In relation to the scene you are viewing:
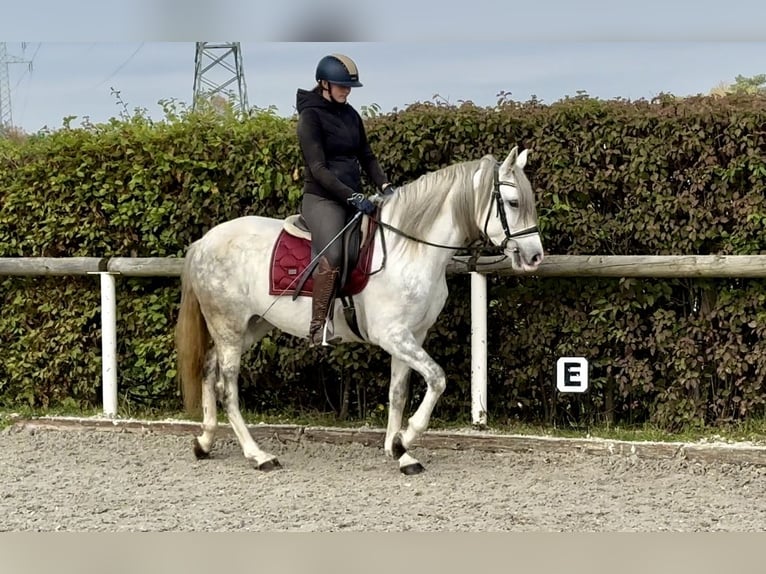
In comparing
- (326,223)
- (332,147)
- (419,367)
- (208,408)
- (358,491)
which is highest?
(332,147)

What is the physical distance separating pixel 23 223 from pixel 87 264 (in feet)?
2.80

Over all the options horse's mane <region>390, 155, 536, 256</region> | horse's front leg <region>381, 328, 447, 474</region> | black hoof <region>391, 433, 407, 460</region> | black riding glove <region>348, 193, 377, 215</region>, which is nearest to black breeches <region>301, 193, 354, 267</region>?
black riding glove <region>348, 193, 377, 215</region>

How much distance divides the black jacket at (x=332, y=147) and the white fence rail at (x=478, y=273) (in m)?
1.11

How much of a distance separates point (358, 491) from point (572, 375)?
196 centimetres

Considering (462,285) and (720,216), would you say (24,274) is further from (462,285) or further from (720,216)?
(720,216)

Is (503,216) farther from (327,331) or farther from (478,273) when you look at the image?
(327,331)

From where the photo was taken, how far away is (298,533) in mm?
4785

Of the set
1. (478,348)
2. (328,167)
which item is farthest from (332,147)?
(478,348)

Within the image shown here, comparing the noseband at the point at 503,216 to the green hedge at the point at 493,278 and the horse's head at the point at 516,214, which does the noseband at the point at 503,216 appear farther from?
the green hedge at the point at 493,278

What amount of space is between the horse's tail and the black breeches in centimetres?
110

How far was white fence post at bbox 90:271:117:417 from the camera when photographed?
757 centimetres

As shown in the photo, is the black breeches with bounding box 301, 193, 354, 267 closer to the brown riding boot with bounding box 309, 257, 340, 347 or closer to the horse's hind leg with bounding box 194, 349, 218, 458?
the brown riding boot with bounding box 309, 257, 340, 347

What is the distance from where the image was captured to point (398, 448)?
618 centimetres

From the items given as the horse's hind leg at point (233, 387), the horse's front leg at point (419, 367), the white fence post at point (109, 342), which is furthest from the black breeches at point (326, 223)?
the white fence post at point (109, 342)
